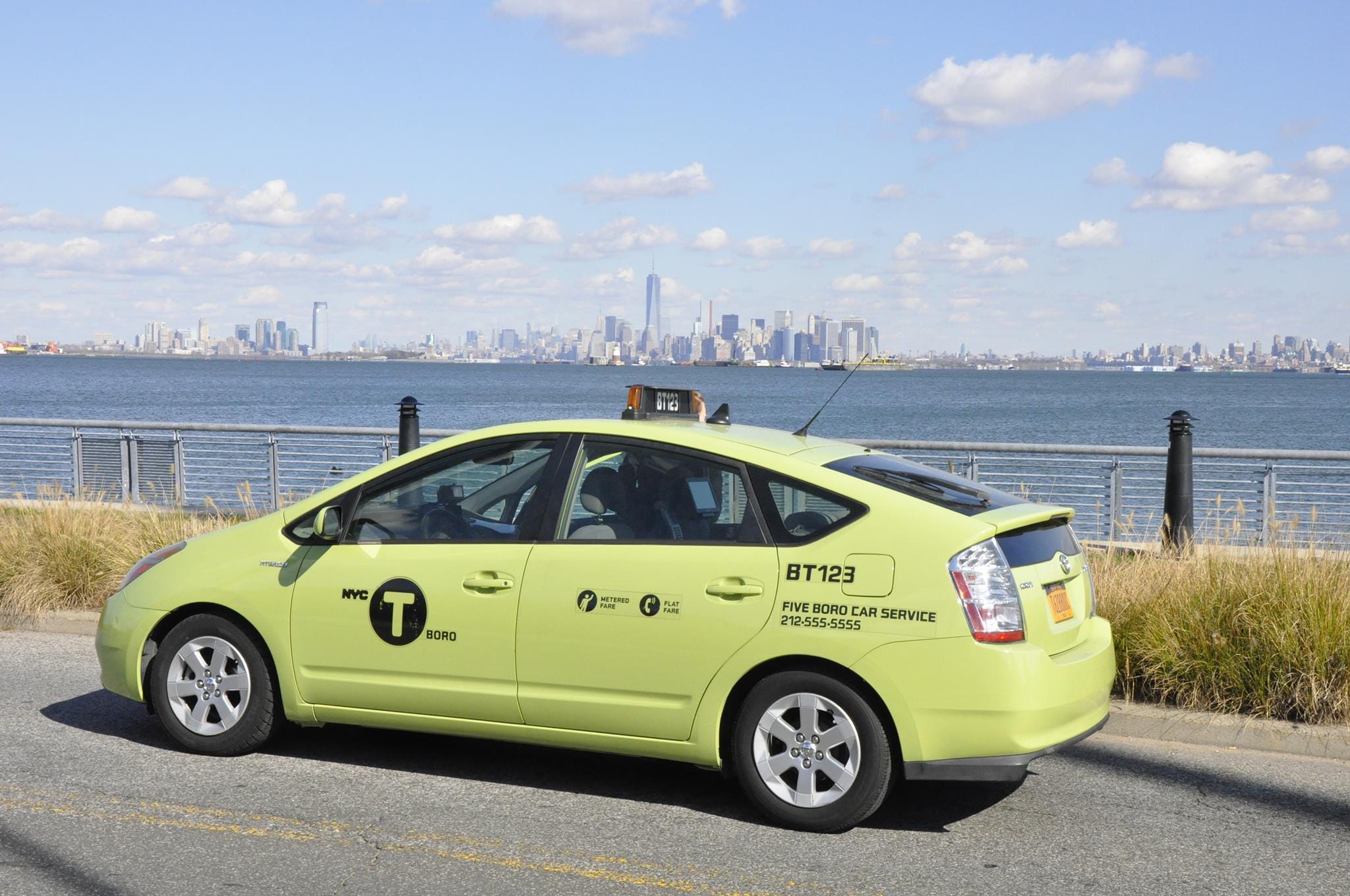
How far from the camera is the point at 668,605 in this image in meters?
5.20

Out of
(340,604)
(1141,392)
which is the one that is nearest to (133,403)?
(340,604)

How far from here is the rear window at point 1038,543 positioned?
5008mm

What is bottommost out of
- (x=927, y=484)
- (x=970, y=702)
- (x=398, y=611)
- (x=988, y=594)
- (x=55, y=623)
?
(x=55, y=623)

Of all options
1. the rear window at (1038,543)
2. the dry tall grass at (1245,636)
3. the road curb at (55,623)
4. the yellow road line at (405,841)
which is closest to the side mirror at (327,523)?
the yellow road line at (405,841)

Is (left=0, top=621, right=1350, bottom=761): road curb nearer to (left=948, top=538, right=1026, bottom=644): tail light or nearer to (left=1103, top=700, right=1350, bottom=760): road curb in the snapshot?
(left=1103, top=700, right=1350, bottom=760): road curb

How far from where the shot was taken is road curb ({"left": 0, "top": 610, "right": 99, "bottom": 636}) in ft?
30.3

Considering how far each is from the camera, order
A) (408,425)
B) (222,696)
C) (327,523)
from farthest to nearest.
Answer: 1. (408,425)
2. (222,696)
3. (327,523)

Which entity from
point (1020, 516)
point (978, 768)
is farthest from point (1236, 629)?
point (978, 768)

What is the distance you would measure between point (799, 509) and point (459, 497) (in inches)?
62.1

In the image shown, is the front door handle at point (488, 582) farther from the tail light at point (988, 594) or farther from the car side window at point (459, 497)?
the tail light at point (988, 594)

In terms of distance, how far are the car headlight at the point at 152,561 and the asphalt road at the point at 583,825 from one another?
2.60 ft

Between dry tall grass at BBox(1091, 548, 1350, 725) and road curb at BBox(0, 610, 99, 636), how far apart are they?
6.79m

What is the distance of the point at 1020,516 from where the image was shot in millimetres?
5168

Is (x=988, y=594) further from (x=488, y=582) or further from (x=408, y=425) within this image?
(x=408, y=425)
